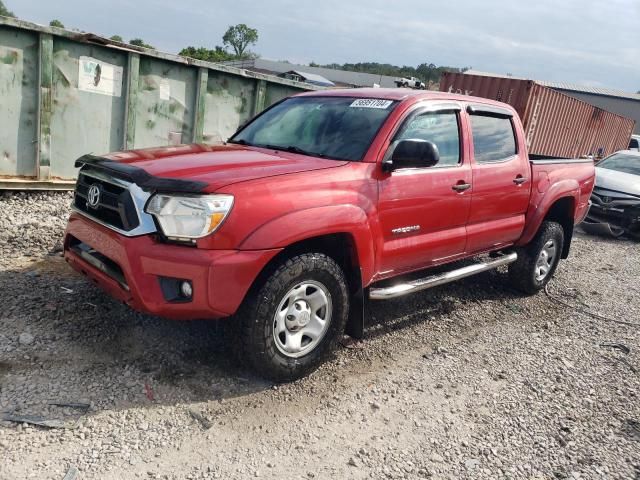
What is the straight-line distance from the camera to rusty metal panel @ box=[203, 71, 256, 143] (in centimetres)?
779

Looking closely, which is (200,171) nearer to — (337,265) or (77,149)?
(337,265)

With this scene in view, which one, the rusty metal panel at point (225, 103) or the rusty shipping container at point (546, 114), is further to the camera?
the rusty shipping container at point (546, 114)

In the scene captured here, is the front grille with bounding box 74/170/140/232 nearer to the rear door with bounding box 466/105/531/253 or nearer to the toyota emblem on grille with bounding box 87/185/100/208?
the toyota emblem on grille with bounding box 87/185/100/208

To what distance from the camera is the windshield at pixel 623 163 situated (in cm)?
1044

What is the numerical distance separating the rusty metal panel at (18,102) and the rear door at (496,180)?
4893 mm

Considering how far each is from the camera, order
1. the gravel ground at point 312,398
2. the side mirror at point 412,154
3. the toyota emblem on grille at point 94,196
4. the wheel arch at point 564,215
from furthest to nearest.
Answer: the wheel arch at point 564,215 → the side mirror at point 412,154 → the toyota emblem on grille at point 94,196 → the gravel ground at point 312,398

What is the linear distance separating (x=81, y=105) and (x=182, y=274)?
15.4ft

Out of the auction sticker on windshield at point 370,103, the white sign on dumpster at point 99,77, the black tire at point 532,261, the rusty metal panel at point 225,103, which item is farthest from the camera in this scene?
the rusty metal panel at point 225,103

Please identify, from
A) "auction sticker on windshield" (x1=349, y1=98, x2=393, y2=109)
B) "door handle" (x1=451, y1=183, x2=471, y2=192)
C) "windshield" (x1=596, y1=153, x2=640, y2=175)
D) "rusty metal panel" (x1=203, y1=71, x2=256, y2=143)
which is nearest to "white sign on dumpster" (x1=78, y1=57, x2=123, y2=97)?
"rusty metal panel" (x1=203, y1=71, x2=256, y2=143)

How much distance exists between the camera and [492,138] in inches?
187

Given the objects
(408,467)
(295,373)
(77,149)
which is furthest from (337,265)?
(77,149)

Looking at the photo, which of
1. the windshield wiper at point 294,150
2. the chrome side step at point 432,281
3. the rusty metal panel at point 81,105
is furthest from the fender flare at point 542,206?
the rusty metal panel at point 81,105

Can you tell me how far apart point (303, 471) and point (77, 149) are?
5.50 metres

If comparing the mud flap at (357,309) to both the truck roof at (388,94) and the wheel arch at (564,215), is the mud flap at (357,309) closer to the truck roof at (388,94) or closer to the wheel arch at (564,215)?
the truck roof at (388,94)
